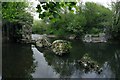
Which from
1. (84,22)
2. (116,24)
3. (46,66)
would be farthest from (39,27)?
(46,66)

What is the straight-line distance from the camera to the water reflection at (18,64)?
380 inches

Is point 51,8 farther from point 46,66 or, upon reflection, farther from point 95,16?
point 95,16

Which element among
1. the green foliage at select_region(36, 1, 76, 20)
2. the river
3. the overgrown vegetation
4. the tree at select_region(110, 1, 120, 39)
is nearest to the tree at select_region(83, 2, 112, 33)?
the overgrown vegetation

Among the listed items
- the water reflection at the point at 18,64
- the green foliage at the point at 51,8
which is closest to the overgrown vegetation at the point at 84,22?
the water reflection at the point at 18,64

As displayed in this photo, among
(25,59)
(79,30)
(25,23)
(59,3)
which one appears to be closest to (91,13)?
(79,30)

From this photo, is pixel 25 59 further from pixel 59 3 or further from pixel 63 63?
pixel 59 3

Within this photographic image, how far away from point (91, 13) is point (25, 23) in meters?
13.2

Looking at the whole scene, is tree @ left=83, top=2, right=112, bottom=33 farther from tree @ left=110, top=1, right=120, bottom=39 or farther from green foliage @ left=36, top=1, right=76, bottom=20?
green foliage @ left=36, top=1, right=76, bottom=20

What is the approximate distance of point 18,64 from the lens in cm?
1142

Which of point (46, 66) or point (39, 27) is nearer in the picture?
point (46, 66)

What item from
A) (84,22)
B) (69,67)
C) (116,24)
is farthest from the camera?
(84,22)

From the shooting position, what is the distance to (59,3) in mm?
2477

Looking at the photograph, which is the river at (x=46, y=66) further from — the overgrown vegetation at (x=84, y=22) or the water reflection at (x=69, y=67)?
the overgrown vegetation at (x=84, y=22)

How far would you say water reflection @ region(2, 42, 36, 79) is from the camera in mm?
9649
